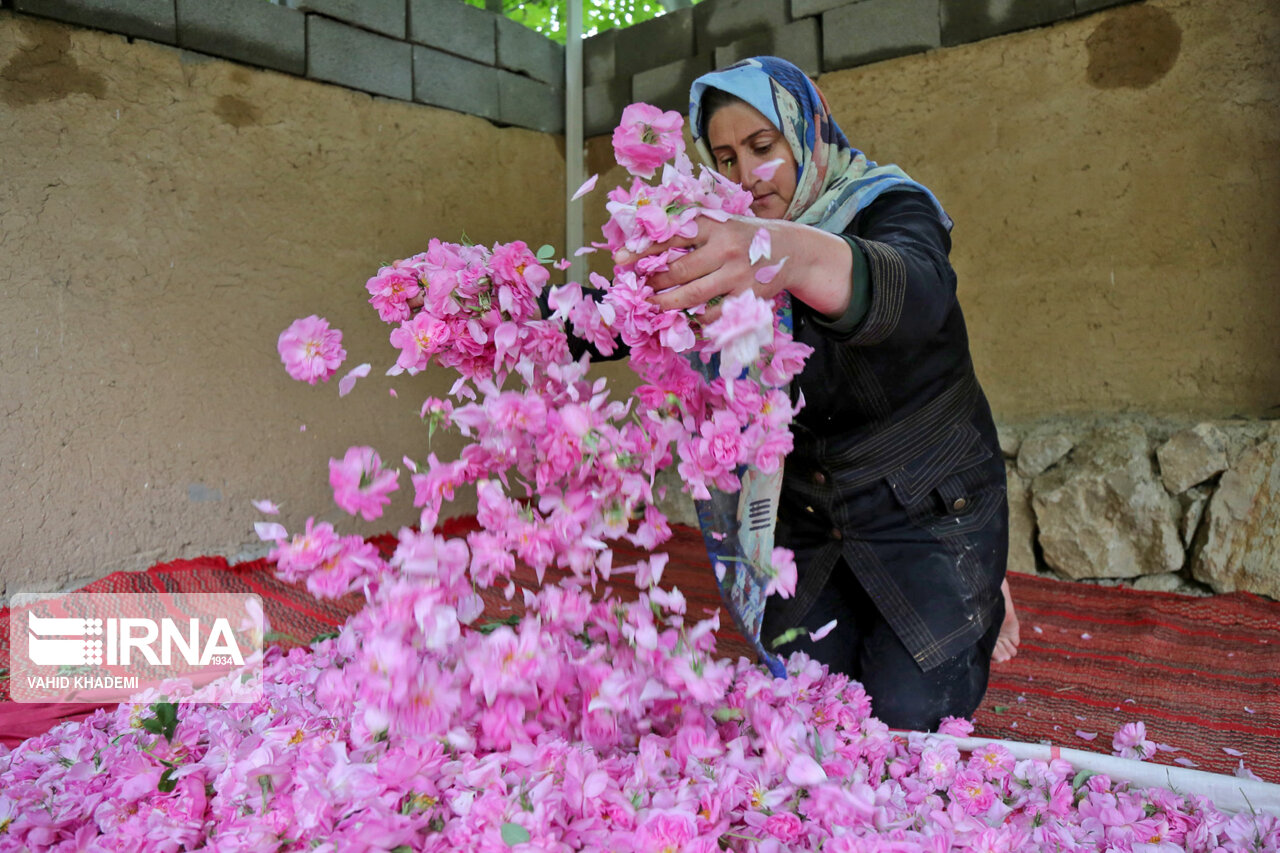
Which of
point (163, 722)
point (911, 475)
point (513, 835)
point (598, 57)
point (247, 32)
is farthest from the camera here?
point (598, 57)

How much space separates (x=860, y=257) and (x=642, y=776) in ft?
2.06

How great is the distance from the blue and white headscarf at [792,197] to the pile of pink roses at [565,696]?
0.49 metres

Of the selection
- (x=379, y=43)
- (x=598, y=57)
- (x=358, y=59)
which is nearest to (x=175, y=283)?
(x=358, y=59)

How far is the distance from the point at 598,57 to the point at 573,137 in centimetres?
41

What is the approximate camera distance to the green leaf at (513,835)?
2.51ft

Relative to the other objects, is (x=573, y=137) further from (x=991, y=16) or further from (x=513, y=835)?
(x=513, y=835)

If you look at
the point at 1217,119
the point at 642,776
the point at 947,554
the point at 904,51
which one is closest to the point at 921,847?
the point at 642,776

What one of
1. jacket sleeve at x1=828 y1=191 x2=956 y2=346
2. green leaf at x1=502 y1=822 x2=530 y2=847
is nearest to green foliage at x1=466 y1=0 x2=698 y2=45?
jacket sleeve at x1=828 y1=191 x2=956 y2=346

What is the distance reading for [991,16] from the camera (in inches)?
118

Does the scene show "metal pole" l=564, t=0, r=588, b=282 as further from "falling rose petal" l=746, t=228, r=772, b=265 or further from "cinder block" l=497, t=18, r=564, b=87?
"falling rose petal" l=746, t=228, r=772, b=265

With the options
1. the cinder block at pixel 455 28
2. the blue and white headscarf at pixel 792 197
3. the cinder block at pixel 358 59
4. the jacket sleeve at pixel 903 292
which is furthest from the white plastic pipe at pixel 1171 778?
the cinder block at pixel 455 28

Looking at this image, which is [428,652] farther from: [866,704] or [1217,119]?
[1217,119]

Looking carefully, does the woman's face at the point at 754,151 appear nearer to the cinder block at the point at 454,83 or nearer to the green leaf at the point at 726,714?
the green leaf at the point at 726,714

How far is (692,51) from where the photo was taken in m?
3.78
